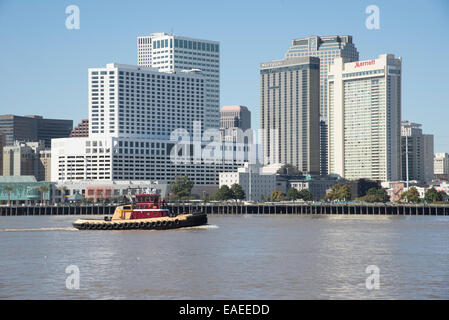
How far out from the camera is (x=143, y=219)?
14050 centimetres

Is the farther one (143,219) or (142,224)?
(143,219)

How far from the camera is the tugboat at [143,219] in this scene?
140000mm

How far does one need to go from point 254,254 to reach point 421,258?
1919 cm

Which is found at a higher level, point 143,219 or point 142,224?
point 143,219

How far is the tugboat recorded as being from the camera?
14000cm

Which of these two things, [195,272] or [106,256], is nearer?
[195,272]

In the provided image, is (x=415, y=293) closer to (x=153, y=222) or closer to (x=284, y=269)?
(x=284, y=269)

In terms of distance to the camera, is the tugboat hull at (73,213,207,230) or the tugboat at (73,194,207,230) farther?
the tugboat at (73,194,207,230)

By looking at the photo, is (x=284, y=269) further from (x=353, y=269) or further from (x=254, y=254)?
(x=254, y=254)

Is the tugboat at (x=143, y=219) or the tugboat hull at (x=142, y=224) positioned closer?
the tugboat hull at (x=142, y=224)

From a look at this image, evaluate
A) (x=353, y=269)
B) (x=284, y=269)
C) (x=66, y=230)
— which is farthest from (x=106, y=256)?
(x=66, y=230)

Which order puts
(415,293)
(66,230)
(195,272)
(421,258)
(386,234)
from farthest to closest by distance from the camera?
(66,230) < (386,234) < (421,258) < (195,272) < (415,293)

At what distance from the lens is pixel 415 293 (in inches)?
2554
